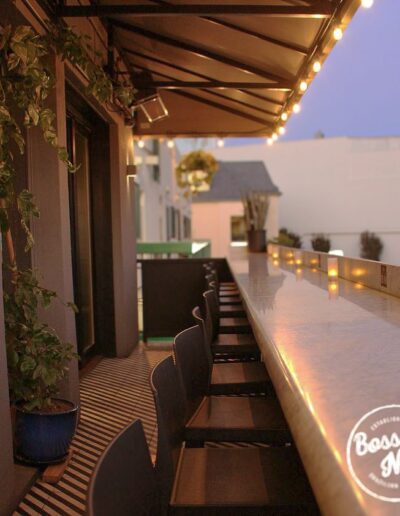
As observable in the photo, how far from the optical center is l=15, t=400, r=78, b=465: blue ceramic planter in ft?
8.86

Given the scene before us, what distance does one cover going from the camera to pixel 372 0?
2883 mm

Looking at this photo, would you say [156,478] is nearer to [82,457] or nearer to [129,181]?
→ [82,457]

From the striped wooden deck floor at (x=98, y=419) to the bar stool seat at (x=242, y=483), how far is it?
27cm

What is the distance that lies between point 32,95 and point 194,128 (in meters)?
4.47

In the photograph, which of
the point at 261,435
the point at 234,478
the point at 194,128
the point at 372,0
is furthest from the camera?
the point at 194,128

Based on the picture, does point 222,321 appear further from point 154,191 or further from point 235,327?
point 154,191

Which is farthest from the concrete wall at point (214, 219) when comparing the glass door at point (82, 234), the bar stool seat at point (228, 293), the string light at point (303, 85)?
the string light at point (303, 85)

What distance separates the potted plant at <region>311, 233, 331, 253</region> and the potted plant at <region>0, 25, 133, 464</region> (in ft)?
9.74

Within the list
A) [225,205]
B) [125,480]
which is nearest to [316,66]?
[125,480]

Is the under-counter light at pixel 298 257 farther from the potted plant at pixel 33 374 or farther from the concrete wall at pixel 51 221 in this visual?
the potted plant at pixel 33 374

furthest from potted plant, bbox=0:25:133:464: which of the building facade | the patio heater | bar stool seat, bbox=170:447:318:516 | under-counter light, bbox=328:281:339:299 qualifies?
the building facade

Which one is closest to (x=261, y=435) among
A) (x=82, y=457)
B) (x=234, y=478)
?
(x=234, y=478)

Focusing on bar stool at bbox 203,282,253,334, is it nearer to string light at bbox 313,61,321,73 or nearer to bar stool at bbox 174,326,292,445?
bar stool at bbox 174,326,292,445

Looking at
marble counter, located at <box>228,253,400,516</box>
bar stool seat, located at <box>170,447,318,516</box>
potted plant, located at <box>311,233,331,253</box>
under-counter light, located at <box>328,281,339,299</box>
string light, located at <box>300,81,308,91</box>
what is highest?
string light, located at <box>300,81,308,91</box>
